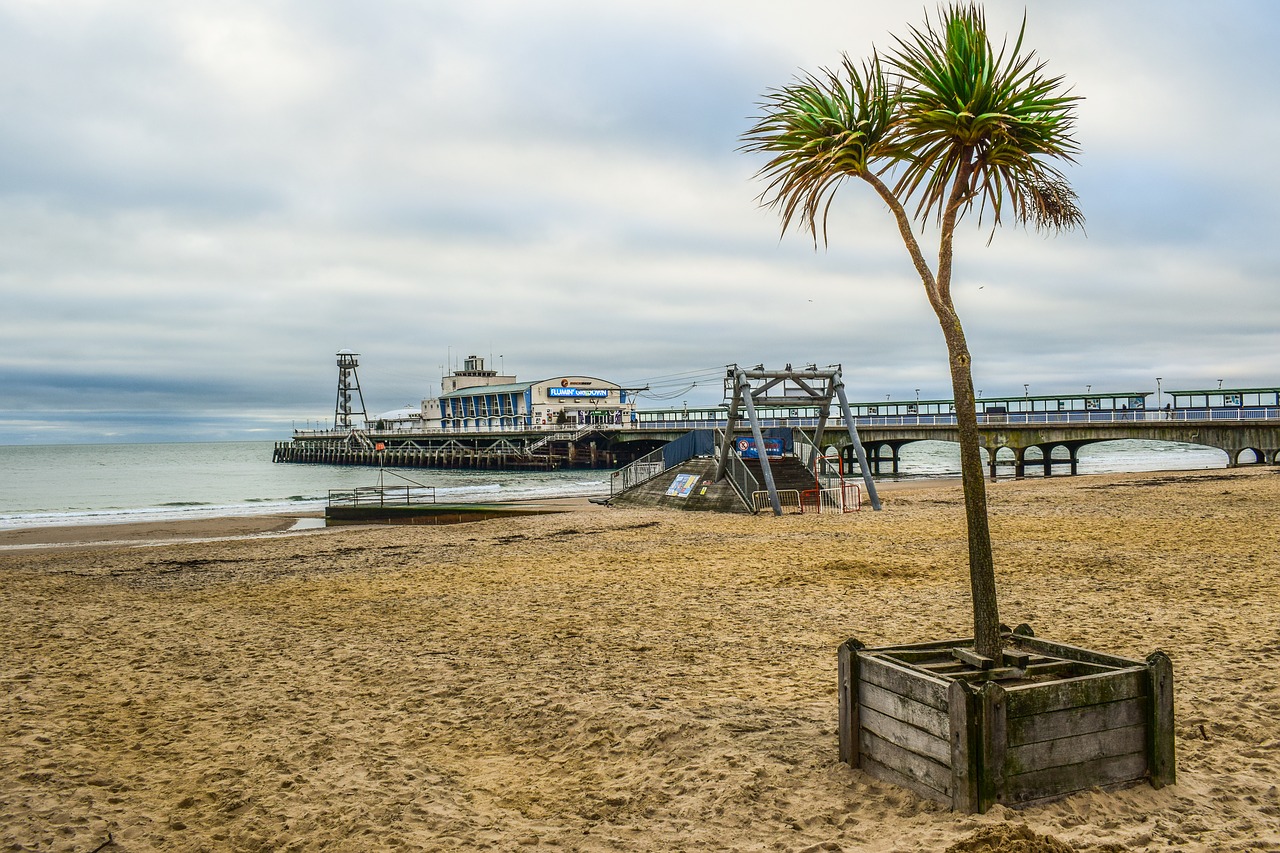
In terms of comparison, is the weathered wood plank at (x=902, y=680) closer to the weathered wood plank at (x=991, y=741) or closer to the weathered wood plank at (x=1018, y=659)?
the weathered wood plank at (x=991, y=741)

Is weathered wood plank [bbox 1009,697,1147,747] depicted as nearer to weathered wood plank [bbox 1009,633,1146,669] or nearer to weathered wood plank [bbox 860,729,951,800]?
weathered wood plank [bbox 1009,633,1146,669]

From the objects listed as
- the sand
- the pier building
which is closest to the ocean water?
the pier building

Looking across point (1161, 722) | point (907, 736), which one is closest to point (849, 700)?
point (907, 736)

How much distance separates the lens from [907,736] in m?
4.94

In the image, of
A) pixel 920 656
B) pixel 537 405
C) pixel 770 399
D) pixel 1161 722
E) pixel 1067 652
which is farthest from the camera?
pixel 537 405

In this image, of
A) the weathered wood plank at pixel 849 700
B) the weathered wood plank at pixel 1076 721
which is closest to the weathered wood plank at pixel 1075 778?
the weathered wood plank at pixel 1076 721

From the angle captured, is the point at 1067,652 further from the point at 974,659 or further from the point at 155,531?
the point at 155,531

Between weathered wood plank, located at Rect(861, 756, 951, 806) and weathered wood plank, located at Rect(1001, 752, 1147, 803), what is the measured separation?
347 millimetres

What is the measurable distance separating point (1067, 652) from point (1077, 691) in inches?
29.5

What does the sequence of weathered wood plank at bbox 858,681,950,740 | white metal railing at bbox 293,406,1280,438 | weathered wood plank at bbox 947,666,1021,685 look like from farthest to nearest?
white metal railing at bbox 293,406,1280,438 < weathered wood plank at bbox 947,666,1021,685 < weathered wood plank at bbox 858,681,950,740

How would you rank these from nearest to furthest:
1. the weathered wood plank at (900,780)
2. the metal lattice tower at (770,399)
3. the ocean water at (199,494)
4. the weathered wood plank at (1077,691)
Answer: the weathered wood plank at (1077,691), the weathered wood plank at (900,780), the metal lattice tower at (770,399), the ocean water at (199,494)

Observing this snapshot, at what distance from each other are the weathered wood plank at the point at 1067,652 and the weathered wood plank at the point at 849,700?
1.15 metres

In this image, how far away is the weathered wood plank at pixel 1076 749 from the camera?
4.58 meters

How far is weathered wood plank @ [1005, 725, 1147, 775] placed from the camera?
4.58 m
